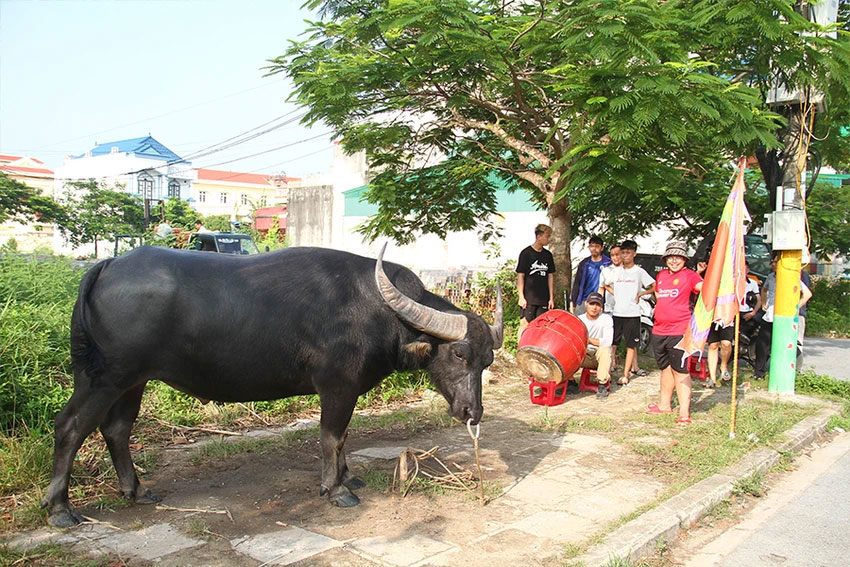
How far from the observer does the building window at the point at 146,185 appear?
43.8 meters

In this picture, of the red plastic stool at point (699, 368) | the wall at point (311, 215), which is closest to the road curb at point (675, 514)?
the red plastic stool at point (699, 368)

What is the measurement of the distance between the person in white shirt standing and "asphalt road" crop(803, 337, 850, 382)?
128 inches

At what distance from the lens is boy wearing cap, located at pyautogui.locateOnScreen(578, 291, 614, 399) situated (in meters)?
8.09

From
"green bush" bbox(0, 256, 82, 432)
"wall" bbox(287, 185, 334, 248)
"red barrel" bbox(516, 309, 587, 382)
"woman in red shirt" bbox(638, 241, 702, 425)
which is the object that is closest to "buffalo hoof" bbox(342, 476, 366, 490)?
"green bush" bbox(0, 256, 82, 432)

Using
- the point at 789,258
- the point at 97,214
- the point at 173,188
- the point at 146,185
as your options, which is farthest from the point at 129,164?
the point at 789,258

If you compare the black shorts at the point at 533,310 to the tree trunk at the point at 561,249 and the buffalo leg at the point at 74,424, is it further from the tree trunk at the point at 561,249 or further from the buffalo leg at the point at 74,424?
the buffalo leg at the point at 74,424

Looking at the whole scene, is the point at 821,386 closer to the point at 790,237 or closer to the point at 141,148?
the point at 790,237

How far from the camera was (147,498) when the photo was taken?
4434 millimetres

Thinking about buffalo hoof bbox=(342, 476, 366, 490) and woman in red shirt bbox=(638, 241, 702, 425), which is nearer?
buffalo hoof bbox=(342, 476, 366, 490)

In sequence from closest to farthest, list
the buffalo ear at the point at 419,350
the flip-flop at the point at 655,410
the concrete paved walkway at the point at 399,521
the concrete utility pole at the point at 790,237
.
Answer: the concrete paved walkway at the point at 399,521, the buffalo ear at the point at 419,350, the flip-flop at the point at 655,410, the concrete utility pole at the point at 790,237

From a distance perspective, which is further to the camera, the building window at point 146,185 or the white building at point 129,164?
the white building at point 129,164

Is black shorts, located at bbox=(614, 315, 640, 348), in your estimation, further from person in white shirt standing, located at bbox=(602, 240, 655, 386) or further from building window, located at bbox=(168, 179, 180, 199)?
building window, located at bbox=(168, 179, 180, 199)

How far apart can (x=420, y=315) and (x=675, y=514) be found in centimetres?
211

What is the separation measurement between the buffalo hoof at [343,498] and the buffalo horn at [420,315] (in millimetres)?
1200
